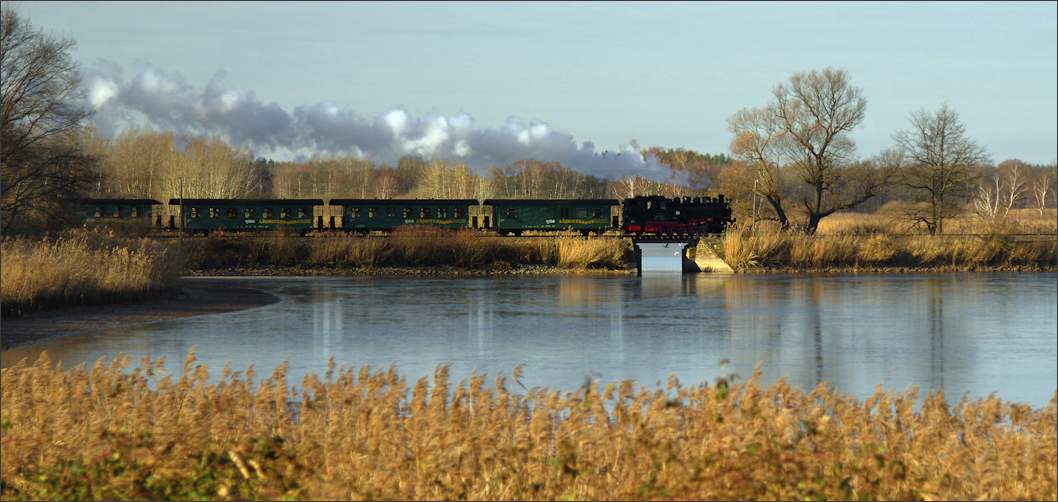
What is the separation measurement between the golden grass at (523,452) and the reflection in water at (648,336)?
267cm

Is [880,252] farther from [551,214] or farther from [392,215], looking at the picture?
[392,215]

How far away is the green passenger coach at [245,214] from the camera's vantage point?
1795 inches

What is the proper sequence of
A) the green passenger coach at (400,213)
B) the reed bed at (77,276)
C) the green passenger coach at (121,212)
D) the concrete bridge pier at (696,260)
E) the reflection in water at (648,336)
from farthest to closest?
the green passenger coach at (121,212) < the green passenger coach at (400,213) < the concrete bridge pier at (696,260) < the reed bed at (77,276) < the reflection in water at (648,336)

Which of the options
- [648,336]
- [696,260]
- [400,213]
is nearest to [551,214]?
[400,213]

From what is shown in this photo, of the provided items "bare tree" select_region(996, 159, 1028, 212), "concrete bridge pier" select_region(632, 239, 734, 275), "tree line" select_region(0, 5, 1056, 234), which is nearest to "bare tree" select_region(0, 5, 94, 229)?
"tree line" select_region(0, 5, 1056, 234)

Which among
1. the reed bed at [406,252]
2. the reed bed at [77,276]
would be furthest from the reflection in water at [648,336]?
the reed bed at [406,252]

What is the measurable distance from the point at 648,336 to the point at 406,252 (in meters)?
21.6

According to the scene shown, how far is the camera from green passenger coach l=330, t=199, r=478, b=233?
46.0m

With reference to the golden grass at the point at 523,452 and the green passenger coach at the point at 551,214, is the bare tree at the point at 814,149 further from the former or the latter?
the golden grass at the point at 523,452

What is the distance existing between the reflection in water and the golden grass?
8.77 feet

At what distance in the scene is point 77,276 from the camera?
1817cm

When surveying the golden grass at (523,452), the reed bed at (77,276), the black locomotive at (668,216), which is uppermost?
the black locomotive at (668,216)

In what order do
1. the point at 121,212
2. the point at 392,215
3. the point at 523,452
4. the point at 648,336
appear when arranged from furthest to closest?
the point at 121,212, the point at 392,215, the point at 648,336, the point at 523,452

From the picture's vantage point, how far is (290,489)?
20.8 feet
